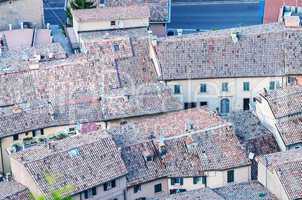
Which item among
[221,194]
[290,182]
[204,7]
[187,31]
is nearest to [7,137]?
[221,194]

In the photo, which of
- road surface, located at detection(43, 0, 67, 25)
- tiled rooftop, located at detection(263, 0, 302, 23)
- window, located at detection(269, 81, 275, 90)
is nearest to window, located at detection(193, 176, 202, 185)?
window, located at detection(269, 81, 275, 90)

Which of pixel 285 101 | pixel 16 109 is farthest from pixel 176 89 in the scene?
pixel 16 109

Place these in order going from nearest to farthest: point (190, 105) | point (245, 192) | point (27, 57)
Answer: point (245, 192)
point (190, 105)
point (27, 57)

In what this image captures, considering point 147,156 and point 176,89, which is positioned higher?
point 176,89

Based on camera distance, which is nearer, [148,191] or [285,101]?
[148,191]

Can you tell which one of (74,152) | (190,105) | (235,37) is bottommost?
(74,152)

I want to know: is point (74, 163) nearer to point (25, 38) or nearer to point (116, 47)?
point (116, 47)

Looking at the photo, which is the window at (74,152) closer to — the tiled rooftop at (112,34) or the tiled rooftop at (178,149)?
the tiled rooftop at (178,149)
